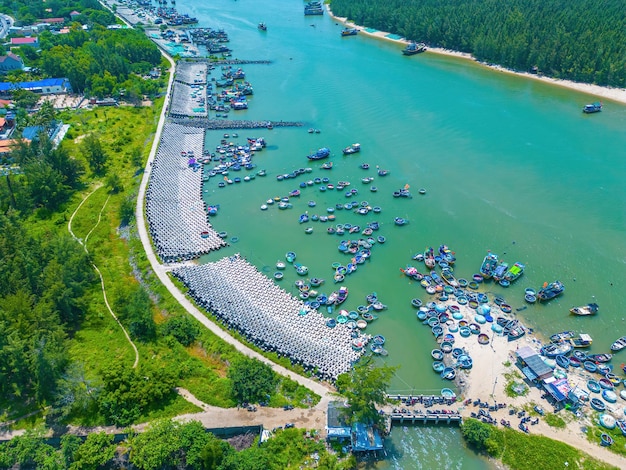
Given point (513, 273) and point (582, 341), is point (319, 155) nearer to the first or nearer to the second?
point (513, 273)

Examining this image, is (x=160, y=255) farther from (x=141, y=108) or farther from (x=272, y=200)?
(x=141, y=108)

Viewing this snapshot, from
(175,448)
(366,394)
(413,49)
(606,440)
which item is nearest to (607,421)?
(606,440)

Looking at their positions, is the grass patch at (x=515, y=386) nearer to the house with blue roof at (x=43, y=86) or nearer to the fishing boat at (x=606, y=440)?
the fishing boat at (x=606, y=440)

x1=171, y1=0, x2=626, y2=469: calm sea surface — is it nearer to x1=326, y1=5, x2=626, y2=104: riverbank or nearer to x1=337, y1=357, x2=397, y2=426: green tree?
x1=326, y1=5, x2=626, y2=104: riverbank

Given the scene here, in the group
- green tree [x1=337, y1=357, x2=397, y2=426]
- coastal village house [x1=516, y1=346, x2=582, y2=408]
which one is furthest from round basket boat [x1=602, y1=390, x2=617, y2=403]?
green tree [x1=337, y1=357, x2=397, y2=426]

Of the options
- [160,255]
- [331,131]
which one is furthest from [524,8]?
[160,255]

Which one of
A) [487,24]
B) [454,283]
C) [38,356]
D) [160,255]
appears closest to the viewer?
[38,356]
